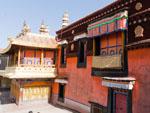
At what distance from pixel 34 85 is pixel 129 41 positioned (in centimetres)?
998

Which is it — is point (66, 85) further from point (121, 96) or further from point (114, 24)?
point (114, 24)

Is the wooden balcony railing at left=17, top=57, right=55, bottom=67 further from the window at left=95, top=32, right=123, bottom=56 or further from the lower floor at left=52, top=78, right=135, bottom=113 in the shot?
the window at left=95, top=32, right=123, bottom=56

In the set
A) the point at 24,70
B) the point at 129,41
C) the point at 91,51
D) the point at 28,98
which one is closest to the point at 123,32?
the point at 129,41

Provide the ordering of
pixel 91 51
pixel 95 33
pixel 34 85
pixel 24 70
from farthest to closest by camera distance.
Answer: pixel 34 85
pixel 24 70
pixel 91 51
pixel 95 33

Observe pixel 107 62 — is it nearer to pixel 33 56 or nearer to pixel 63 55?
pixel 63 55

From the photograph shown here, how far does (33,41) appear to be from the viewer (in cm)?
1630

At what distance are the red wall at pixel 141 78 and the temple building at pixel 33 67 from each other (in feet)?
29.4

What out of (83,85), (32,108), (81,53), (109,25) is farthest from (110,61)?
(32,108)

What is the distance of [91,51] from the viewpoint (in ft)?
39.8

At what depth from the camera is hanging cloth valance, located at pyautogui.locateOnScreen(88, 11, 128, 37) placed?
363 inches

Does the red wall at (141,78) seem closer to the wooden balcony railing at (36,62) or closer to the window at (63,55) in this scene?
the window at (63,55)

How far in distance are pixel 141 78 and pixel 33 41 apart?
35.3ft

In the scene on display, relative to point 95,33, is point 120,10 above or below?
above

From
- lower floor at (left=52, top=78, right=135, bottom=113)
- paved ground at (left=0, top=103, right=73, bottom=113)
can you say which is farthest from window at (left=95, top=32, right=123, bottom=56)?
paved ground at (left=0, top=103, right=73, bottom=113)
